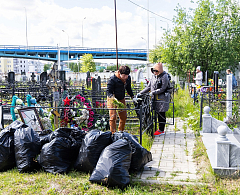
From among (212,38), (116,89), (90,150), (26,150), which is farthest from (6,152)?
(212,38)

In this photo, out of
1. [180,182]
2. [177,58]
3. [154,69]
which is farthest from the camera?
[177,58]

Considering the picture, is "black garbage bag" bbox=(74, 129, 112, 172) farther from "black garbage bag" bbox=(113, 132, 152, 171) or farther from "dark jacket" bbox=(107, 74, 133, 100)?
"dark jacket" bbox=(107, 74, 133, 100)

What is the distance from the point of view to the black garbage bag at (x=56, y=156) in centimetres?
422

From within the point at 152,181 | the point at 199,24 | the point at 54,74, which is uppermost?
the point at 199,24

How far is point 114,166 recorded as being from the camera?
3686 mm

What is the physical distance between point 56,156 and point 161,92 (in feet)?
10.7

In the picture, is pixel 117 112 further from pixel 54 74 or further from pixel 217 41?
pixel 217 41

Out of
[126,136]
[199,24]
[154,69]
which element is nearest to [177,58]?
[199,24]

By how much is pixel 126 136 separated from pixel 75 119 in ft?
9.13

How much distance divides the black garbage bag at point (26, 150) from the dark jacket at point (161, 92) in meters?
3.17

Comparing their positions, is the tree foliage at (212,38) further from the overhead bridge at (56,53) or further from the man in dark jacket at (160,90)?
the overhead bridge at (56,53)

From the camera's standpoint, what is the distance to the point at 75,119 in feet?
22.5

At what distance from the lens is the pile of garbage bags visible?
3.84m

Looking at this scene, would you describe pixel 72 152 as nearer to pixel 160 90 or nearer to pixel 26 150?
pixel 26 150
